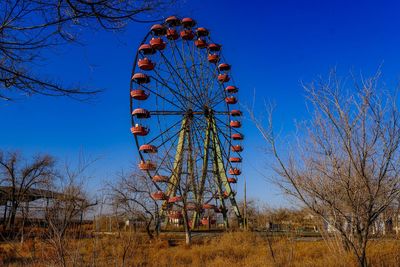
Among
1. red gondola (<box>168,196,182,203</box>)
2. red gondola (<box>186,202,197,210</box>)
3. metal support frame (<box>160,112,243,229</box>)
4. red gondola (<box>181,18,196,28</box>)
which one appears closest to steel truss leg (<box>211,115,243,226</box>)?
metal support frame (<box>160,112,243,229</box>)

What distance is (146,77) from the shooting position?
2248 cm

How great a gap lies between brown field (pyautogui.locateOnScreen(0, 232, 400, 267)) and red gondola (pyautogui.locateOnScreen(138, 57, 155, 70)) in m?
9.32

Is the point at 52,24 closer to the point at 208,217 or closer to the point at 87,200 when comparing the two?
the point at 87,200

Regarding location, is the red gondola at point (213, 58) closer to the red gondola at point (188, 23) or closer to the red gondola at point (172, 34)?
the red gondola at point (188, 23)

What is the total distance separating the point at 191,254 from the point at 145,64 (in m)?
11.3

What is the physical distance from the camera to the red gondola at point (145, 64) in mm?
22188

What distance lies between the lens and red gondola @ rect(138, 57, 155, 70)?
22.2 meters

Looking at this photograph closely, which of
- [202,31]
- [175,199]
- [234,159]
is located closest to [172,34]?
[202,31]

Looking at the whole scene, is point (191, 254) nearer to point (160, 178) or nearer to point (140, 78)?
point (160, 178)

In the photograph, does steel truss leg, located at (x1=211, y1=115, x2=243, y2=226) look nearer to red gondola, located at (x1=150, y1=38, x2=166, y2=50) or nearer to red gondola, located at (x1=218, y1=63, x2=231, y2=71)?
red gondola, located at (x1=218, y1=63, x2=231, y2=71)

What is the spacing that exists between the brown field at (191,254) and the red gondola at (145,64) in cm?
932

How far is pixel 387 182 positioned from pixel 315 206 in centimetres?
138

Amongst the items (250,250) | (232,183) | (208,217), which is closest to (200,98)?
(232,183)

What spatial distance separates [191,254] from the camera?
14.7 m
